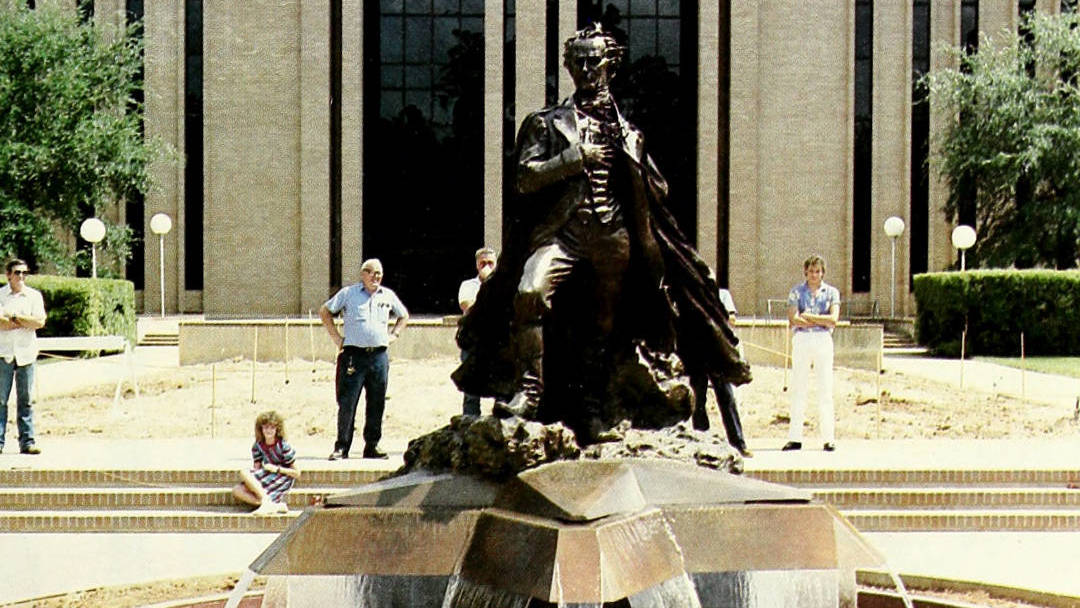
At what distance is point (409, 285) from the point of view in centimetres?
3788

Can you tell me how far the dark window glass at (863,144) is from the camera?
36781 mm

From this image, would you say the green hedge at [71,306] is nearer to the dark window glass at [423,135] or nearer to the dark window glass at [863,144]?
the dark window glass at [423,135]

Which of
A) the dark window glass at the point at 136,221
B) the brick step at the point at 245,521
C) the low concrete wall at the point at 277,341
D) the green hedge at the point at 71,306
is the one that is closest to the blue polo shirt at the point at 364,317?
the brick step at the point at 245,521

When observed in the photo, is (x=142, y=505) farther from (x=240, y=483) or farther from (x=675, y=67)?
(x=675, y=67)

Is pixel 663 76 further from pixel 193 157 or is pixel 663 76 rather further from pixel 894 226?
pixel 193 157

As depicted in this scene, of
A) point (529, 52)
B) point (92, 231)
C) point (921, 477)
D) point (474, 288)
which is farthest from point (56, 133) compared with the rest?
point (921, 477)

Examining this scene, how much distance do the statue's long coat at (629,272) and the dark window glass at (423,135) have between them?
30293 millimetres

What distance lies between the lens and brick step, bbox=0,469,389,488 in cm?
1088

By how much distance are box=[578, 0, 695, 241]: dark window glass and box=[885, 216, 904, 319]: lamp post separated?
5.83 m

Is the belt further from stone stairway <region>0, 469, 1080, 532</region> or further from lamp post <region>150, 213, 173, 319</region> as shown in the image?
lamp post <region>150, 213, 173, 319</region>

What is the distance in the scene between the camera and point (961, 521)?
10.3m

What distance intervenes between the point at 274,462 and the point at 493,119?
2675 cm

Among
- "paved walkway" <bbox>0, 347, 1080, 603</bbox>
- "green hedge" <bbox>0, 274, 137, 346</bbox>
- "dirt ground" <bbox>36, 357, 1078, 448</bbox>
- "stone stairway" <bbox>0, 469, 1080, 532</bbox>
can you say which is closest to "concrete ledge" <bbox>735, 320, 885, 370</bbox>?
"dirt ground" <bbox>36, 357, 1078, 448</bbox>

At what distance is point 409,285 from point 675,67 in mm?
10429
